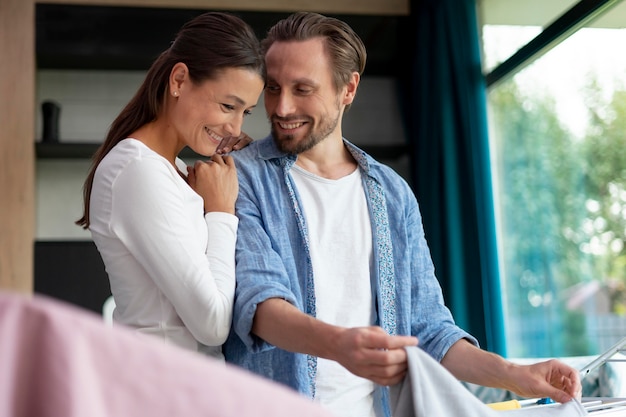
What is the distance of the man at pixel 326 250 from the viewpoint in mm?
1504

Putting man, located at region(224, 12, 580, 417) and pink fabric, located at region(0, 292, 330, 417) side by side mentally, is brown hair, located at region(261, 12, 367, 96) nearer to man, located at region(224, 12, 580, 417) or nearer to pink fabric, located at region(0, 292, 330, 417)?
man, located at region(224, 12, 580, 417)

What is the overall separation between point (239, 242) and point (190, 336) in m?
0.20

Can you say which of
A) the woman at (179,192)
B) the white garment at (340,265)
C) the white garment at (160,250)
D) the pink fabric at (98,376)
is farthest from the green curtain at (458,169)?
the pink fabric at (98,376)

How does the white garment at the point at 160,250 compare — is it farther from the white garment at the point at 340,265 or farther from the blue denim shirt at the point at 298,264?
the white garment at the point at 340,265

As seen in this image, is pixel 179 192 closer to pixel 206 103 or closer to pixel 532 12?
pixel 206 103

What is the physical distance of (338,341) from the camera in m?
1.24

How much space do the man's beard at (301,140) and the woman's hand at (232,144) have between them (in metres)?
0.09

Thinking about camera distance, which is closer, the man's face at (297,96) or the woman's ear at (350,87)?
the man's face at (297,96)

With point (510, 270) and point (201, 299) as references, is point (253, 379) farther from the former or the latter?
point (510, 270)

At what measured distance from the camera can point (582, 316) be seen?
3.86m

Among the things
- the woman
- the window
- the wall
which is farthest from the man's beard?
the wall

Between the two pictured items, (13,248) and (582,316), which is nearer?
(582,316)

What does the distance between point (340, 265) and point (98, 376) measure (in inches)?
46.6

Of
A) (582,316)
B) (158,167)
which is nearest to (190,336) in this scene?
(158,167)
